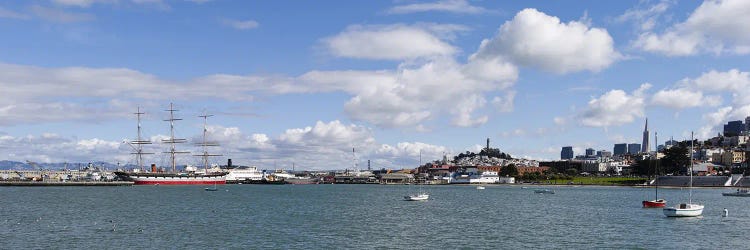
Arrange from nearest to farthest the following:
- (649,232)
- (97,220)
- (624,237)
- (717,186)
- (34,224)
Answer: (624,237) < (649,232) < (34,224) < (97,220) < (717,186)

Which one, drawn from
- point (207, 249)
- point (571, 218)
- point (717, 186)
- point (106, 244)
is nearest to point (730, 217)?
point (571, 218)

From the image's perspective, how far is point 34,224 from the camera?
64.8 meters

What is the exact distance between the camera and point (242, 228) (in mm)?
62969

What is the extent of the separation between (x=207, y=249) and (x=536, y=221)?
119ft

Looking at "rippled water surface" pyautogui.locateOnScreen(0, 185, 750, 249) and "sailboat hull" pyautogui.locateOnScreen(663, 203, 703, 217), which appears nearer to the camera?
Answer: "rippled water surface" pyautogui.locateOnScreen(0, 185, 750, 249)

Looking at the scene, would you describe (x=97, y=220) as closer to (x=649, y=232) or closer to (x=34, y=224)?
(x=34, y=224)

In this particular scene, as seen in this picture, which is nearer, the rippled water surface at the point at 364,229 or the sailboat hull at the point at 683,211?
the rippled water surface at the point at 364,229

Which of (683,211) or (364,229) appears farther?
(683,211)

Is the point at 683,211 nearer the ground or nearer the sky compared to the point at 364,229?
nearer the sky

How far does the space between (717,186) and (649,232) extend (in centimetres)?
15276

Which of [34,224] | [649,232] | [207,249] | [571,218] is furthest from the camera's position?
[571,218]

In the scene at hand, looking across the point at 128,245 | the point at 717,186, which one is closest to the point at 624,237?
the point at 128,245

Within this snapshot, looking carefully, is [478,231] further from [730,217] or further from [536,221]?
[730,217]

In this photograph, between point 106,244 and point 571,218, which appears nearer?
point 106,244
